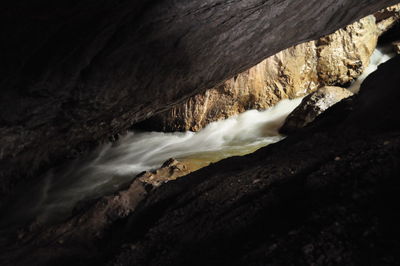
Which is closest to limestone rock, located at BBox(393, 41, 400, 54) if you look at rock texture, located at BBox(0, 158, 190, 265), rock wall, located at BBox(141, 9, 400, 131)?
rock wall, located at BBox(141, 9, 400, 131)

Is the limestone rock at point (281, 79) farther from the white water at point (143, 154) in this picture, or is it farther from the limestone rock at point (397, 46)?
the limestone rock at point (397, 46)

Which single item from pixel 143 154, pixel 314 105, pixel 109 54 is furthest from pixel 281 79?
pixel 109 54

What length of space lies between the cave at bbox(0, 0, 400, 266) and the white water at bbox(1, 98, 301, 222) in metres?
0.10

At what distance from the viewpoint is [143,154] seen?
325 inches

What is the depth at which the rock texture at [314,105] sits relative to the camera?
24.4 feet

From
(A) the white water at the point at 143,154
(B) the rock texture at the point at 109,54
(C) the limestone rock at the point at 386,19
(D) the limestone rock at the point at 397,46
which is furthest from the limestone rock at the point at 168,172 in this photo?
(C) the limestone rock at the point at 386,19

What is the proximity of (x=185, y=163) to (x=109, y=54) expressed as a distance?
3.20 metres

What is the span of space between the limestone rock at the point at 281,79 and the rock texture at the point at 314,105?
5.55 feet

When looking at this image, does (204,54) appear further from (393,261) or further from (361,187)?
(393,261)

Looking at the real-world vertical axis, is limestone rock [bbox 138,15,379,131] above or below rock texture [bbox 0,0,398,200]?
below

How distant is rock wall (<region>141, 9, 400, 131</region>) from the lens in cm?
913

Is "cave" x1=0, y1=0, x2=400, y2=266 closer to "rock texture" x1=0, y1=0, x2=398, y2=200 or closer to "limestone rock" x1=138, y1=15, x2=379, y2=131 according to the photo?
"rock texture" x1=0, y1=0, x2=398, y2=200

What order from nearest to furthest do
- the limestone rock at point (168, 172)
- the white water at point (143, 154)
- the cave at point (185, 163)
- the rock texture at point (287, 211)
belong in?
the rock texture at point (287, 211) < the cave at point (185, 163) < the limestone rock at point (168, 172) < the white water at point (143, 154)

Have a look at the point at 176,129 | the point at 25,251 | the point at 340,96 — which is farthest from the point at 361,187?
the point at 176,129
